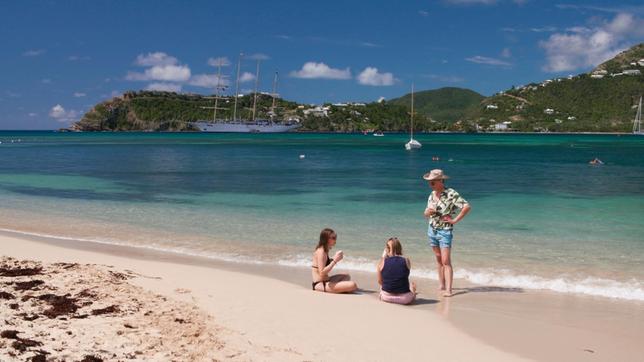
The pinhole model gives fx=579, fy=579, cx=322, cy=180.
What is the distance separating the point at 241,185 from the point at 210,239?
56.0 feet

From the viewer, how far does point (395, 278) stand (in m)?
9.09

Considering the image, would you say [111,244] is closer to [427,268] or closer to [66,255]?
[66,255]

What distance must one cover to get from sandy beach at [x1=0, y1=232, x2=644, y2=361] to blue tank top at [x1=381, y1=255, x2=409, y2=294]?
0.38 metres

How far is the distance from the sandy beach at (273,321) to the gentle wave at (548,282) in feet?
1.58

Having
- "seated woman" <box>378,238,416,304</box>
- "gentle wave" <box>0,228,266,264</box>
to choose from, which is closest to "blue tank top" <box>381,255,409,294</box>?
"seated woman" <box>378,238,416,304</box>

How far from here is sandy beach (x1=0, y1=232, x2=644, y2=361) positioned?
6.65 metres

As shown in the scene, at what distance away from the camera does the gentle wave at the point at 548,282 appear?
1017 cm

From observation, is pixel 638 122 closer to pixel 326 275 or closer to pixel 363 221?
pixel 363 221

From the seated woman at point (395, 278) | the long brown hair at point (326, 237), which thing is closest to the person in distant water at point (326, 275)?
the long brown hair at point (326, 237)

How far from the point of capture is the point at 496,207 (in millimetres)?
22812

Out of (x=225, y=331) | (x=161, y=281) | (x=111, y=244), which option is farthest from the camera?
(x=111, y=244)

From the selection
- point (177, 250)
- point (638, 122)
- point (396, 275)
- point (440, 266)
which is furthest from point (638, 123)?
point (396, 275)

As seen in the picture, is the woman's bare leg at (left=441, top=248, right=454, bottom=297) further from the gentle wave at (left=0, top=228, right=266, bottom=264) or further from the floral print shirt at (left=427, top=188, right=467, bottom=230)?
the gentle wave at (left=0, top=228, right=266, bottom=264)

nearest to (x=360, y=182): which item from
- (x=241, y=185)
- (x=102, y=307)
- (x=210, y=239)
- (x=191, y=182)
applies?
(x=241, y=185)
